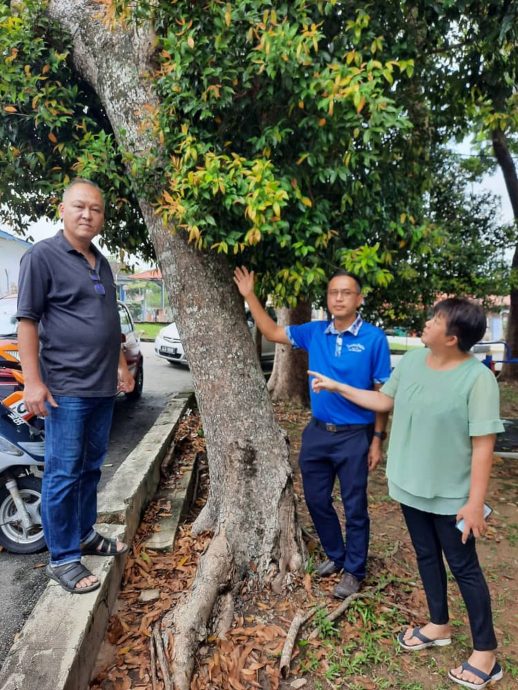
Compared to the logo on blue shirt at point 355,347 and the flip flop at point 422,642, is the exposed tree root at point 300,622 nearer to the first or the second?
the flip flop at point 422,642

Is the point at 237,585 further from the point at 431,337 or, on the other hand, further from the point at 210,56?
the point at 210,56

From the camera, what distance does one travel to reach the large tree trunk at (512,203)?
994 centimetres

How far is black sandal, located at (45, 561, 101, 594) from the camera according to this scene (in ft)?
8.24

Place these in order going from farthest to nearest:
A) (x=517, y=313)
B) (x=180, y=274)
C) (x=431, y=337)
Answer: (x=517, y=313) < (x=180, y=274) < (x=431, y=337)

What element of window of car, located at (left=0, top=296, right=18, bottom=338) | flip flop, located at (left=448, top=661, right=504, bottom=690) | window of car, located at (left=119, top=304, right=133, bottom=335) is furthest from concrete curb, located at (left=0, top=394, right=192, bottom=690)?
window of car, located at (left=119, top=304, right=133, bottom=335)

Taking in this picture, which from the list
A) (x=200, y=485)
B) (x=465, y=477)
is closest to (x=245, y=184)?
(x=465, y=477)

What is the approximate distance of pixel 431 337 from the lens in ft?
7.59

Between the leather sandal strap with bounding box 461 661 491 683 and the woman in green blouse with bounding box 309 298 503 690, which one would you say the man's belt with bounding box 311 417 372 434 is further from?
the leather sandal strap with bounding box 461 661 491 683

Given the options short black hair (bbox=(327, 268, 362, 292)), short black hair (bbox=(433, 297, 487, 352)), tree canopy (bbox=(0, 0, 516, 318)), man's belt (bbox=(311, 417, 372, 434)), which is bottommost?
man's belt (bbox=(311, 417, 372, 434))

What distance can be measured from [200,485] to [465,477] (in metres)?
2.83

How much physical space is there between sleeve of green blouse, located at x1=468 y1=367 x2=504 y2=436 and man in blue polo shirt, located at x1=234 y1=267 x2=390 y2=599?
68 centimetres

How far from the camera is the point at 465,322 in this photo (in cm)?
225

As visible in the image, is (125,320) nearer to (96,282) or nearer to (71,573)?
(96,282)

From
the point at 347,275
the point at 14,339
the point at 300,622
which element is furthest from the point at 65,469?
the point at 14,339
